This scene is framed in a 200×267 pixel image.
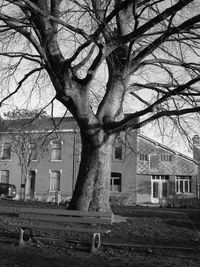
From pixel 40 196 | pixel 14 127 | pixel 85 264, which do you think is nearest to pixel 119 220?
pixel 85 264

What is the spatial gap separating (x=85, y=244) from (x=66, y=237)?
87cm

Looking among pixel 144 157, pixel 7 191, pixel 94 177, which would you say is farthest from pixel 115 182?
pixel 94 177

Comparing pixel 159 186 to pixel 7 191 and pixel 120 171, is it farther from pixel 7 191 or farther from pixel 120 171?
pixel 7 191

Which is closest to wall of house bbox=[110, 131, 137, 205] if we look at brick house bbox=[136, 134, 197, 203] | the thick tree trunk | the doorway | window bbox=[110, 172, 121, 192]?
window bbox=[110, 172, 121, 192]

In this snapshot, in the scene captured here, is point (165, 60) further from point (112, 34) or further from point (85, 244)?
point (85, 244)

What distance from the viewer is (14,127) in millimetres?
35906

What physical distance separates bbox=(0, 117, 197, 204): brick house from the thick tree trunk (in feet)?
100

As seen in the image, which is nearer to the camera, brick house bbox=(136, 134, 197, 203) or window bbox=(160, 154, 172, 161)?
brick house bbox=(136, 134, 197, 203)

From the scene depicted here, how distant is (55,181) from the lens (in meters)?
44.3

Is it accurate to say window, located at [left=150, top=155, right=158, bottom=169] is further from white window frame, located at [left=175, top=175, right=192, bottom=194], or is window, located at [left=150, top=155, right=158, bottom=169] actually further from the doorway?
the doorway

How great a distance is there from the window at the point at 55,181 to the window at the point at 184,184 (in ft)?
44.8

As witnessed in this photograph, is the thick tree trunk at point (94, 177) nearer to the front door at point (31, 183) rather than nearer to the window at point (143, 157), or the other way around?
the window at point (143, 157)

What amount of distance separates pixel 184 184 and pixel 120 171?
8027mm

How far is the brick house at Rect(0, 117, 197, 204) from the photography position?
43281mm
